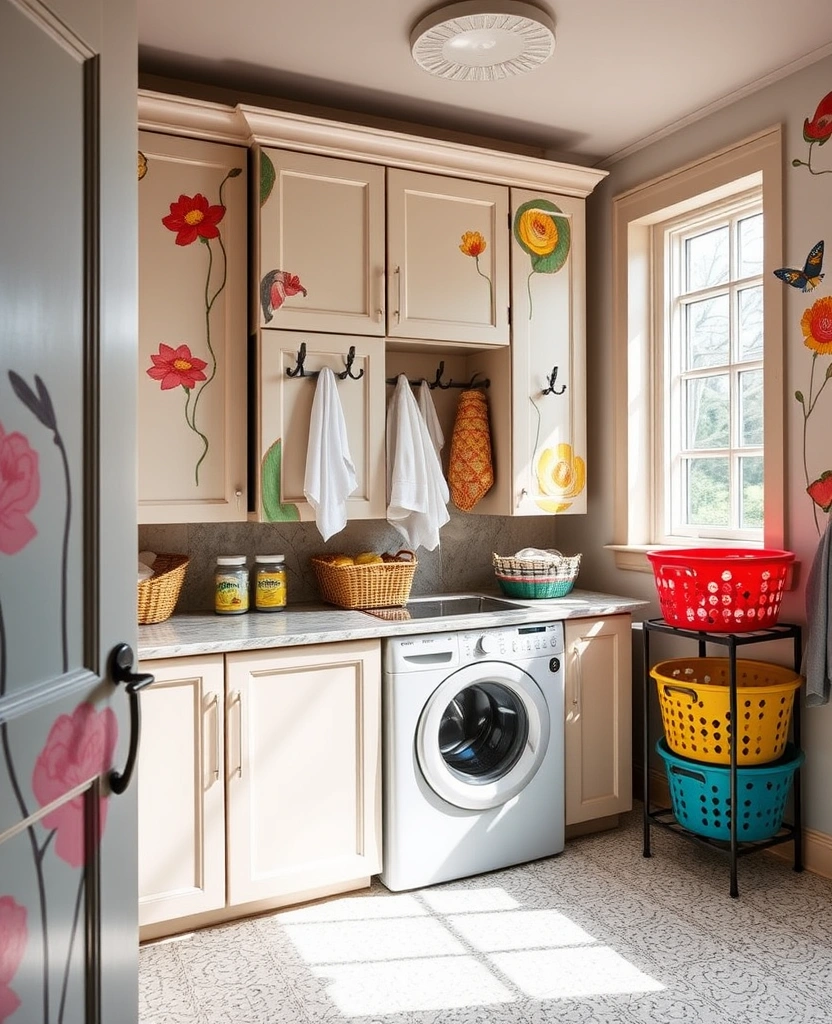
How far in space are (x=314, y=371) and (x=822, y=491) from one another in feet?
5.42

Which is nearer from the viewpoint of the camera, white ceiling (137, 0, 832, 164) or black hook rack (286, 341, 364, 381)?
white ceiling (137, 0, 832, 164)

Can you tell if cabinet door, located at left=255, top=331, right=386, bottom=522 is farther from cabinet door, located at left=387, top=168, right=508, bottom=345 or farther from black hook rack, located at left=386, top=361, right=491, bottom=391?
black hook rack, located at left=386, top=361, right=491, bottom=391

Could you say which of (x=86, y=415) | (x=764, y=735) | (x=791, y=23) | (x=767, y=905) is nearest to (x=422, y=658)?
(x=764, y=735)

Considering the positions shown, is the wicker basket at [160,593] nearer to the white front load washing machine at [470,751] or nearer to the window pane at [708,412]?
the white front load washing machine at [470,751]

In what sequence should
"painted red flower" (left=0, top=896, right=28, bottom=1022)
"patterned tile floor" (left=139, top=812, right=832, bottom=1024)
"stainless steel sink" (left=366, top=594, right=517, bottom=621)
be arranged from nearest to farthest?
"painted red flower" (left=0, top=896, right=28, bottom=1022), "patterned tile floor" (left=139, top=812, right=832, bottom=1024), "stainless steel sink" (left=366, top=594, right=517, bottom=621)

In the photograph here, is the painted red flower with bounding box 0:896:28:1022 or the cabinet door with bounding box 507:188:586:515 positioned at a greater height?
the cabinet door with bounding box 507:188:586:515

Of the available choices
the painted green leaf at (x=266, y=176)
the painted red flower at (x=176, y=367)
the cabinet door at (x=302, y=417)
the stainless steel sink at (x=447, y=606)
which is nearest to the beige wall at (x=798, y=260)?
the stainless steel sink at (x=447, y=606)

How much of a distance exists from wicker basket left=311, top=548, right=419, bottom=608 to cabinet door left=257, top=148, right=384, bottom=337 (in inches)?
31.5

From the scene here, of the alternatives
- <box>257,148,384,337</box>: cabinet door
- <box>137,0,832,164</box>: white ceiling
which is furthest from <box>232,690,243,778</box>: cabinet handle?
<box>137,0,832,164</box>: white ceiling

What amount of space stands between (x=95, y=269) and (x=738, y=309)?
8.23ft

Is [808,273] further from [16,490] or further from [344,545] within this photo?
[16,490]

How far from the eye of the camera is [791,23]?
246 cm

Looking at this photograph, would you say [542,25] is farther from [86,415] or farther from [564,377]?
[86,415]

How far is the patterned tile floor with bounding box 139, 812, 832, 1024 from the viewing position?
205 centimetres
